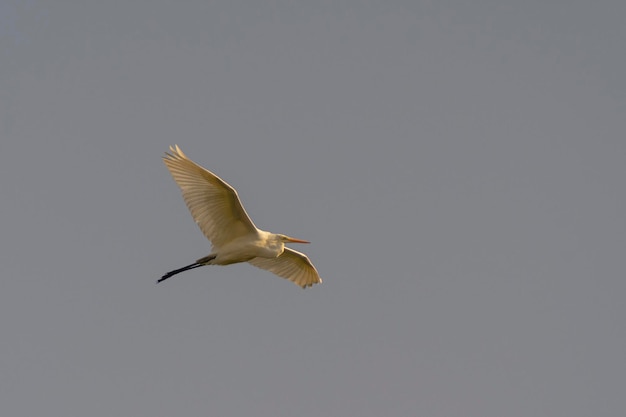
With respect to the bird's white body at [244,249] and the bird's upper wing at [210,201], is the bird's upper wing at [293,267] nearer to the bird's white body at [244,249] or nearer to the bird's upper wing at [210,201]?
the bird's white body at [244,249]

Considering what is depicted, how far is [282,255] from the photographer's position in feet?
72.0

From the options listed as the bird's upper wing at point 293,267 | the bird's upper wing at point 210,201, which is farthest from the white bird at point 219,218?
the bird's upper wing at point 293,267

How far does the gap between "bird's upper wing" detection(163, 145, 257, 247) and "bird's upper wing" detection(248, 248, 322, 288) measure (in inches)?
98.5

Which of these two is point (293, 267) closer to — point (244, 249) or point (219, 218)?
point (244, 249)

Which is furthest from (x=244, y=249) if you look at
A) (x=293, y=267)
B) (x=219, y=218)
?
(x=293, y=267)

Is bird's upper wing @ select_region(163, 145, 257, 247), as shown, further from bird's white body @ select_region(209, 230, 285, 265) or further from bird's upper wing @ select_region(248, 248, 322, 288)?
bird's upper wing @ select_region(248, 248, 322, 288)

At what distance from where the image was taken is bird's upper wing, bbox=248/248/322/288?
21969mm

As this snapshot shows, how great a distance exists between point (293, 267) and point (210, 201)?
150 inches

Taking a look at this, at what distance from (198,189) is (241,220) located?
0.99 m

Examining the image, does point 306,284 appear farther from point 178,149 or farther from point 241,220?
point 178,149

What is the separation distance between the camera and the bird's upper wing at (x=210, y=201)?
18594 millimetres

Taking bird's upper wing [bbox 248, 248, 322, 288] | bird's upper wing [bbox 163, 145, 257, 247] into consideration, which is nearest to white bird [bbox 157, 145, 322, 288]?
bird's upper wing [bbox 163, 145, 257, 247]

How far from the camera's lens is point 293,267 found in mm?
22297

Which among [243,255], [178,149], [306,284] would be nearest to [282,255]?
[306,284]
